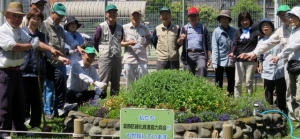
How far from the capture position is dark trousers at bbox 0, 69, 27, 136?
29.2 feet

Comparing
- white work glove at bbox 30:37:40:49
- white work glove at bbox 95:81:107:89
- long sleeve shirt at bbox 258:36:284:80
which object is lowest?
white work glove at bbox 95:81:107:89

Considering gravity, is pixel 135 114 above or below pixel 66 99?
above

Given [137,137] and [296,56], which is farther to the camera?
[296,56]

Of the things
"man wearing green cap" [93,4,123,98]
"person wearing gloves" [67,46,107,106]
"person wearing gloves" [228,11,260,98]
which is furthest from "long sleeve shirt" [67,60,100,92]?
"person wearing gloves" [228,11,260,98]

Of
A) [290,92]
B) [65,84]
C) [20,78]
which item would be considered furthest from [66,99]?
[290,92]

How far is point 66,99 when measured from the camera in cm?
1148

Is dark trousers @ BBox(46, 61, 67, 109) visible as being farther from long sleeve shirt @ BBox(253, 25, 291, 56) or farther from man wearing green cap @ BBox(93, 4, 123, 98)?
long sleeve shirt @ BBox(253, 25, 291, 56)

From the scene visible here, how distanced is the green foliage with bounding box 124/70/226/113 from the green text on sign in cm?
246

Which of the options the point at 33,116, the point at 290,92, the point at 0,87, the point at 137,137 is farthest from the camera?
the point at 290,92

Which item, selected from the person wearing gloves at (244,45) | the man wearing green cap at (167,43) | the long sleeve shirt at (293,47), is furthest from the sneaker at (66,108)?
the long sleeve shirt at (293,47)

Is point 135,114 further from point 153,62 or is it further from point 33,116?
point 153,62

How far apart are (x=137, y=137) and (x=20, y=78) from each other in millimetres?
3479

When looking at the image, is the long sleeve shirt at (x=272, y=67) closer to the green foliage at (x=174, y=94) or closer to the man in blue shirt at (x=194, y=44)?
the man in blue shirt at (x=194, y=44)

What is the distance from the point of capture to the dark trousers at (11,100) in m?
8.89
